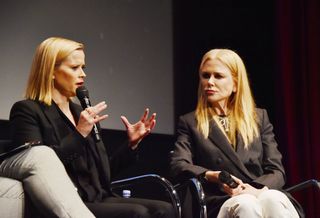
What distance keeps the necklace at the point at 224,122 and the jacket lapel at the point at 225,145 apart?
0.06 metres

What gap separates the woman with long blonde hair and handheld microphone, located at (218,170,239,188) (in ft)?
0.06

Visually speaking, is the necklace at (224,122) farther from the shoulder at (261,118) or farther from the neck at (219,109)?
the shoulder at (261,118)

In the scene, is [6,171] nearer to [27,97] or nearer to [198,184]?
[27,97]

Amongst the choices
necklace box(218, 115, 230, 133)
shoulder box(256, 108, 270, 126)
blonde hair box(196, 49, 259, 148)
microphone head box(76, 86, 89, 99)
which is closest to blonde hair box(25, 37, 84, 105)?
microphone head box(76, 86, 89, 99)

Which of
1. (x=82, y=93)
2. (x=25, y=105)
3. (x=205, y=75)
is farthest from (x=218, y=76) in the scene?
(x=25, y=105)

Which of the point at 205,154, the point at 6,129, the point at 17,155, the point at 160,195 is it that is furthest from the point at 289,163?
the point at 17,155

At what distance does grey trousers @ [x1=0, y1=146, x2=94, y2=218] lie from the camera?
2.12 m

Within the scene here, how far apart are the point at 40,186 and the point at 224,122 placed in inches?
50.4

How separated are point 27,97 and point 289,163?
2.05 metres

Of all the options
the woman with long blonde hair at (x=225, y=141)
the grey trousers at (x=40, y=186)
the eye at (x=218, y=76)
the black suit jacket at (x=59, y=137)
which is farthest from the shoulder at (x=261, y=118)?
the grey trousers at (x=40, y=186)

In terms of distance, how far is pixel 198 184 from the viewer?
9.13ft

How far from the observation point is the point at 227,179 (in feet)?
9.20

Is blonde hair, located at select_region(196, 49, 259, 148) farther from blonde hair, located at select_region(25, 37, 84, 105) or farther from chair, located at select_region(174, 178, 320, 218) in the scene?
blonde hair, located at select_region(25, 37, 84, 105)

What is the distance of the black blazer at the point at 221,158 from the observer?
298cm
